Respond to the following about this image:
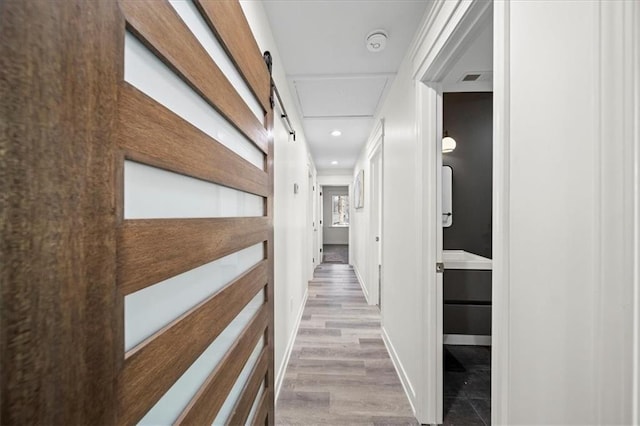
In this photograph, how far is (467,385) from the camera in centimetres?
196

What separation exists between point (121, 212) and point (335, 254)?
7.90m

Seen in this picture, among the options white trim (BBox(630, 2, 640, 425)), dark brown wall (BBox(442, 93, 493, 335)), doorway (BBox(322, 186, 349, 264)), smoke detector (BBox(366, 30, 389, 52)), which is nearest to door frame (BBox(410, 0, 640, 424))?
white trim (BBox(630, 2, 640, 425))

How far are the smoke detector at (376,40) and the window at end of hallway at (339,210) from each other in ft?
26.3

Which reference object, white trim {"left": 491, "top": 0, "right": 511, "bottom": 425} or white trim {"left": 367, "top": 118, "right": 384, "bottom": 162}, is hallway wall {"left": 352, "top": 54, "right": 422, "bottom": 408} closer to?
white trim {"left": 367, "top": 118, "right": 384, "bottom": 162}

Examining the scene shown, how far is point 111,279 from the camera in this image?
380 millimetres

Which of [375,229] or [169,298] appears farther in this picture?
[375,229]

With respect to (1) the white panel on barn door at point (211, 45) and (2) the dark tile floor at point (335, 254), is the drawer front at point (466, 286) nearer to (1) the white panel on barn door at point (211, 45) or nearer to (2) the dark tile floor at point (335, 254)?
(1) the white panel on barn door at point (211, 45)

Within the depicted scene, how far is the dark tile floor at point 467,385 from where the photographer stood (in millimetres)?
1654

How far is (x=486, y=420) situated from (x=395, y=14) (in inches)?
97.9

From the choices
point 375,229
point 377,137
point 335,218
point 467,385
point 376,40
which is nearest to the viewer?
point 376,40

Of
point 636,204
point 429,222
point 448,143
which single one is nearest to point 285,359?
point 429,222

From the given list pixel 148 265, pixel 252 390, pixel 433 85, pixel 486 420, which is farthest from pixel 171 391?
pixel 486 420

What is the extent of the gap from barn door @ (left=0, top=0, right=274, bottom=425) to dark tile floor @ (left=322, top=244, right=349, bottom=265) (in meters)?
6.37

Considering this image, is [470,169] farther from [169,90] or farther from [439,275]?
[169,90]
